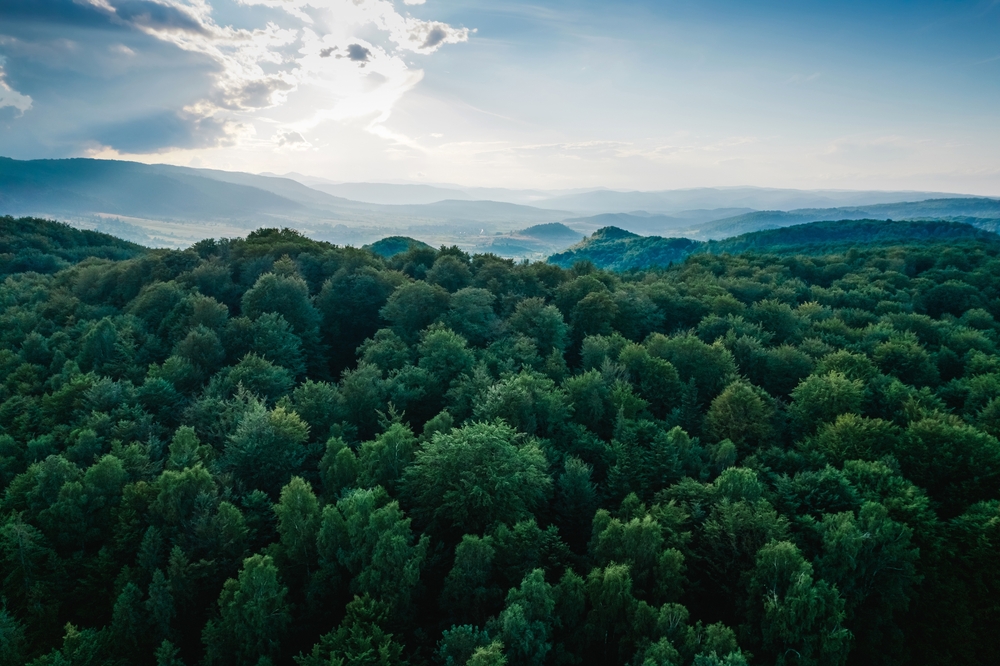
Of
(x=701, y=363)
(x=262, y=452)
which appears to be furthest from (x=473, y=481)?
(x=701, y=363)

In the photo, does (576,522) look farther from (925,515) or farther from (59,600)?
(59,600)

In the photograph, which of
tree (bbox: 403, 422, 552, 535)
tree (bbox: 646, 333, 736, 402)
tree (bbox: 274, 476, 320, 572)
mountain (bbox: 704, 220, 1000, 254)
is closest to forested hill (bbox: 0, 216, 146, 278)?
tree (bbox: 274, 476, 320, 572)

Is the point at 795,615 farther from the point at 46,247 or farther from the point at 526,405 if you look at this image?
the point at 46,247

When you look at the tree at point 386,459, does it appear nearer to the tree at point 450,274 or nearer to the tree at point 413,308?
the tree at point 413,308

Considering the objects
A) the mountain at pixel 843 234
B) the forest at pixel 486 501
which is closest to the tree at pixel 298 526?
the forest at pixel 486 501

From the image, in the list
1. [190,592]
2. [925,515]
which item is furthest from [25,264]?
[925,515]

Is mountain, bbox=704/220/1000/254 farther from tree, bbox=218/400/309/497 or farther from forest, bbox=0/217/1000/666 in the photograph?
tree, bbox=218/400/309/497
